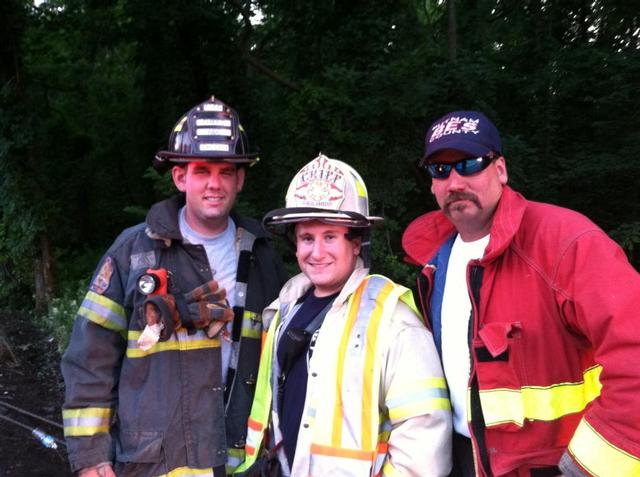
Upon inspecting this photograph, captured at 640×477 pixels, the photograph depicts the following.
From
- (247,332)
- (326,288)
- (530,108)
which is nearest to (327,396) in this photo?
(326,288)

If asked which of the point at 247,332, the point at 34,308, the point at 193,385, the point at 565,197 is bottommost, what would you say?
the point at 34,308

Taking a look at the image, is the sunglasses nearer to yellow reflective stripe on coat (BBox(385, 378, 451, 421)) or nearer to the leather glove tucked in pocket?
yellow reflective stripe on coat (BBox(385, 378, 451, 421))

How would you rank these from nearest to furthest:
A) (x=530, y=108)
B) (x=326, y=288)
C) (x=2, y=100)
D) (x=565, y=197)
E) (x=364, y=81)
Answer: (x=326, y=288) → (x=364, y=81) → (x=565, y=197) → (x=530, y=108) → (x=2, y=100)

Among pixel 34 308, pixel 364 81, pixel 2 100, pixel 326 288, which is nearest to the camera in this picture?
pixel 326 288

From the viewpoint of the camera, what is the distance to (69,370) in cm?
273

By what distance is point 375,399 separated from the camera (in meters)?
2.14

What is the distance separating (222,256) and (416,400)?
1.30 meters

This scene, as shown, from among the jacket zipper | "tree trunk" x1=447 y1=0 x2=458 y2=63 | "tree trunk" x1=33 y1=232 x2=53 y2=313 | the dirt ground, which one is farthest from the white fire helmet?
"tree trunk" x1=33 y1=232 x2=53 y2=313

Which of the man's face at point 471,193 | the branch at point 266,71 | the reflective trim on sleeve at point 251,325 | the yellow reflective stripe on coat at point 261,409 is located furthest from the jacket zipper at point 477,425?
the branch at point 266,71

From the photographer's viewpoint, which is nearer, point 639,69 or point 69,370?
point 69,370

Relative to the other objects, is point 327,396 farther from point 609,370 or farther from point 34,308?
point 34,308

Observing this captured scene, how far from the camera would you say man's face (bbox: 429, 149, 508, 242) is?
2449mm

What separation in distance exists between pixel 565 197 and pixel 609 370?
595 centimetres

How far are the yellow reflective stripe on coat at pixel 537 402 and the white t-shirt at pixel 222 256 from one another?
1.30 meters
